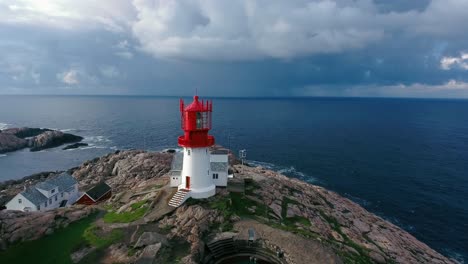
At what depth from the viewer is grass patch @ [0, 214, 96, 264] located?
21766mm

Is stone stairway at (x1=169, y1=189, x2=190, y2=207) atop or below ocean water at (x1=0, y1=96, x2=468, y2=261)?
atop

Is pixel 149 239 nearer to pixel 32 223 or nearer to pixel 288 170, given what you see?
pixel 32 223

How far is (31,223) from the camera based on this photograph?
2594cm

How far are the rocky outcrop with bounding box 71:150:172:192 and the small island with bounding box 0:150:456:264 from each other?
50.7ft

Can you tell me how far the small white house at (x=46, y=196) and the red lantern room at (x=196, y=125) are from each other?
24.5 m

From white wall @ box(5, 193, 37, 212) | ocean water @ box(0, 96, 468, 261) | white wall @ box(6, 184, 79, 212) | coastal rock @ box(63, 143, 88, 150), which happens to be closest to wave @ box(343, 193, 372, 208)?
ocean water @ box(0, 96, 468, 261)

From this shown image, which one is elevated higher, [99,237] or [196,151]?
[196,151]

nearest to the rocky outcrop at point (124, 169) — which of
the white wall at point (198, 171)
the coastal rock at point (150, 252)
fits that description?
the white wall at point (198, 171)

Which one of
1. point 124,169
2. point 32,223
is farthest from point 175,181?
point 124,169

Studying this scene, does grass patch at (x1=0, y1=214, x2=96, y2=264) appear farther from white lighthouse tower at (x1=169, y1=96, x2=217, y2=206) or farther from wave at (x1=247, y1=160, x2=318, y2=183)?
wave at (x1=247, y1=160, x2=318, y2=183)

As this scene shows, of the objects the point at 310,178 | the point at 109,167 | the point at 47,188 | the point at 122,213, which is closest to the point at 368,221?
the point at 310,178

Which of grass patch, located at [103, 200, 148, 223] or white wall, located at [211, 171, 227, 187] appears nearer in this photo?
grass patch, located at [103, 200, 148, 223]

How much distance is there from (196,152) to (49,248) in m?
14.9

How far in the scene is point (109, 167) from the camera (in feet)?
204
